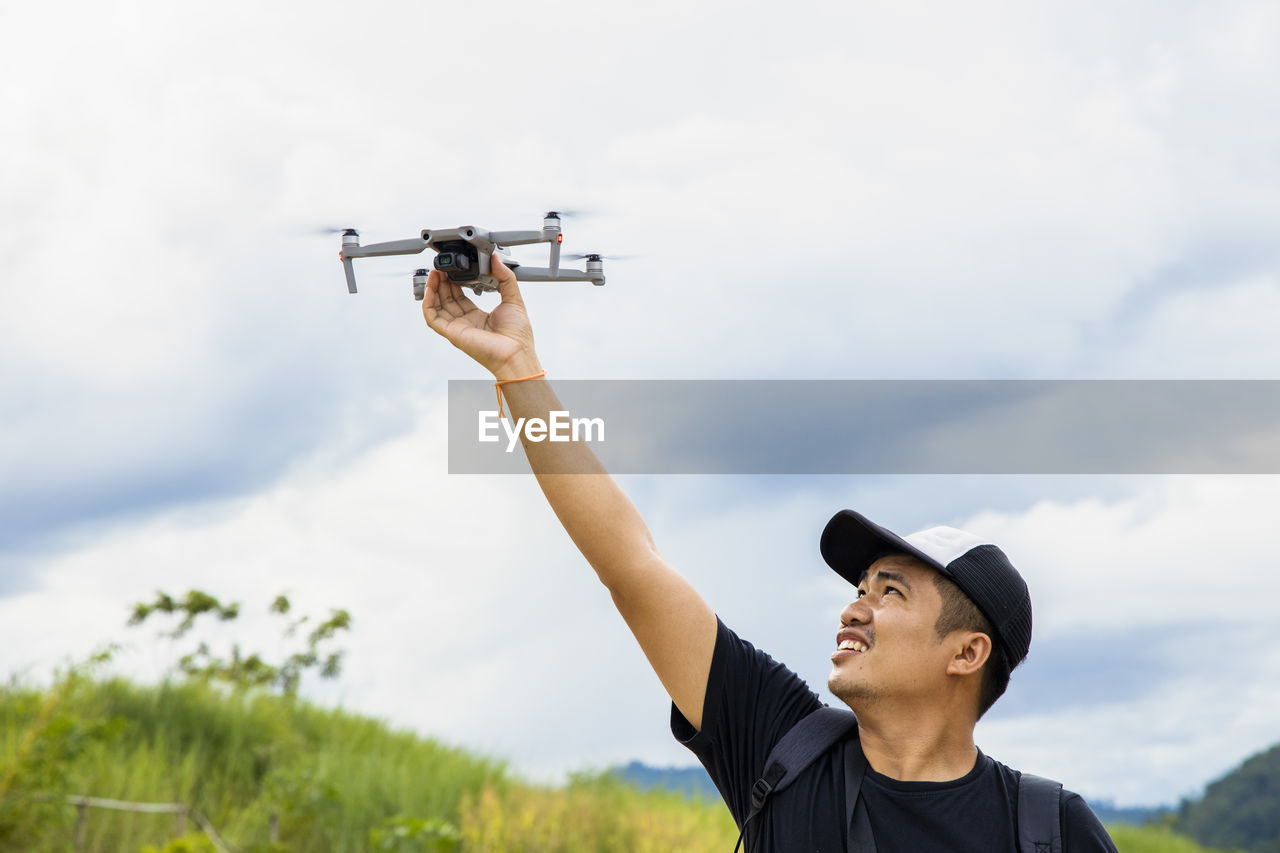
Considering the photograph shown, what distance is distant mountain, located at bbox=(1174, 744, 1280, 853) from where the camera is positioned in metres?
22.9

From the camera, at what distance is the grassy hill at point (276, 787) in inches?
278

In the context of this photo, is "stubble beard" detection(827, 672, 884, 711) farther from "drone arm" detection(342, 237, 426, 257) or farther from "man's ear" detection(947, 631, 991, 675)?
"drone arm" detection(342, 237, 426, 257)

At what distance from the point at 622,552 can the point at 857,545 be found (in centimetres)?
61

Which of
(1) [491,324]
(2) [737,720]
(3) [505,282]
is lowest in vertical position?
(2) [737,720]

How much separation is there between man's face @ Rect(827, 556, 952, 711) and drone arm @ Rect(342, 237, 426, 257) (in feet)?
4.70

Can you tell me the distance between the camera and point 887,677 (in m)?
2.61

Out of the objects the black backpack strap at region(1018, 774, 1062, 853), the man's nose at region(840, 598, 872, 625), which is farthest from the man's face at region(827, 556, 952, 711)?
the black backpack strap at region(1018, 774, 1062, 853)

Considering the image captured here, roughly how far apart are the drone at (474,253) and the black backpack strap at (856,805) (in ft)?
4.74

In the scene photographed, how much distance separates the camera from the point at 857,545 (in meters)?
2.88

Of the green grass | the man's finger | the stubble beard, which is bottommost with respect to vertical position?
the green grass

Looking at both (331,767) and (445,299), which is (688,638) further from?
(331,767)

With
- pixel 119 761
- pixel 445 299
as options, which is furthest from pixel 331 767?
pixel 445 299

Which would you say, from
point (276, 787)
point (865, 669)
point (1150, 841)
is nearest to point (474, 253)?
point (865, 669)

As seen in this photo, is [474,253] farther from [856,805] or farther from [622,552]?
[856,805]
